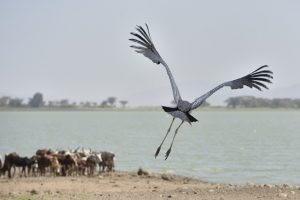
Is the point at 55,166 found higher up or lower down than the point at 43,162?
lower down

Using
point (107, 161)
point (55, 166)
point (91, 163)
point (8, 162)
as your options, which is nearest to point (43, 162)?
point (55, 166)

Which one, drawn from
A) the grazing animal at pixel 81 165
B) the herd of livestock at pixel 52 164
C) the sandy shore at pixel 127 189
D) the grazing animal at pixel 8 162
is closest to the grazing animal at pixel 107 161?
the herd of livestock at pixel 52 164

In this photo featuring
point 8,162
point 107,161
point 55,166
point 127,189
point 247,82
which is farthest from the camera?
point 107,161

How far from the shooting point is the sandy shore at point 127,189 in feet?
61.9

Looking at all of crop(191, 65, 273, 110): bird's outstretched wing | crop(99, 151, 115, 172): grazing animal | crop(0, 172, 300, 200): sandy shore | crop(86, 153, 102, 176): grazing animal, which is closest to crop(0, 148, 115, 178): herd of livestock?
crop(86, 153, 102, 176): grazing animal

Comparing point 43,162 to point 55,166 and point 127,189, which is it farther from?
point 127,189

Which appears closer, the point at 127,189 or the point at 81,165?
the point at 127,189

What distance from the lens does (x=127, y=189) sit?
72.7 ft

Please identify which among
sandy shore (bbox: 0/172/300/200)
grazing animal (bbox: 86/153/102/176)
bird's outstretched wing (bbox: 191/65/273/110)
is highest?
bird's outstretched wing (bbox: 191/65/273/110)

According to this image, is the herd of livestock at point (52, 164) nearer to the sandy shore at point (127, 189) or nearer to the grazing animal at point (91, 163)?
the grazing animal at point (91, 163)

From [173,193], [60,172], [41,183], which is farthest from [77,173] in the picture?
[173,193]

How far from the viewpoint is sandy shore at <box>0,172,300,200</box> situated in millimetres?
18859

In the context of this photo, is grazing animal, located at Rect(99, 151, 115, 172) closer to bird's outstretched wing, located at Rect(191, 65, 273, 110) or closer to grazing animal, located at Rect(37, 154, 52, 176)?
grazing animal, located at Rect(37, 154, 52, 176)

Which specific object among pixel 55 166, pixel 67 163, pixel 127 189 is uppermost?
pixel 67 163
